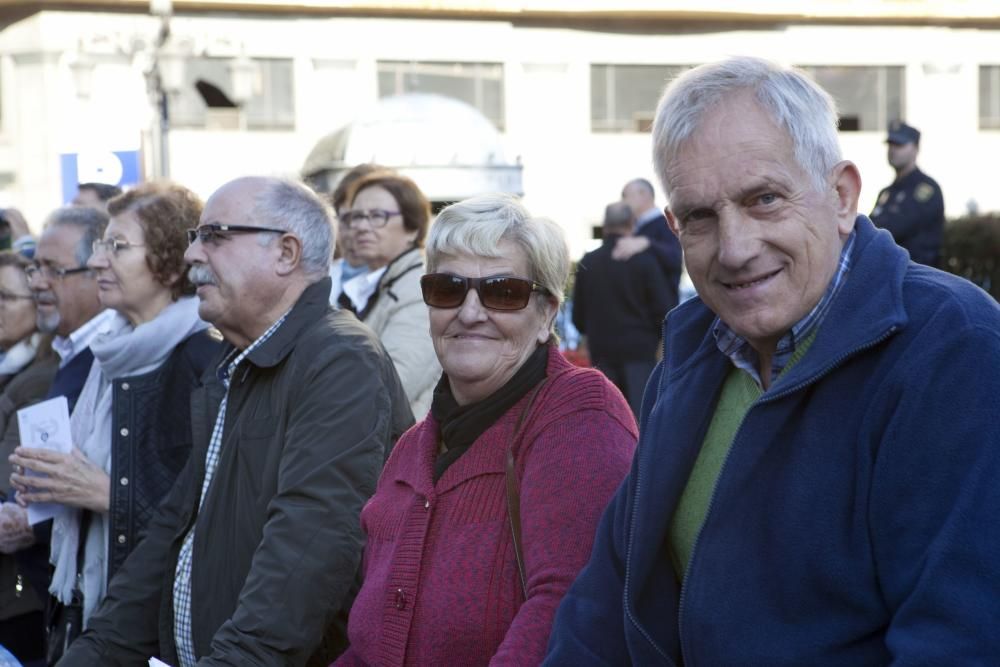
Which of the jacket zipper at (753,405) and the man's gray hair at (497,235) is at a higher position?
the man's gray hair at (497,235)

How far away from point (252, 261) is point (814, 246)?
7.40 ft

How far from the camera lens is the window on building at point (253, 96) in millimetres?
33188

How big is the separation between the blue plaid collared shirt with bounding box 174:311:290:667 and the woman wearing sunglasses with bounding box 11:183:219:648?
1.82 ft

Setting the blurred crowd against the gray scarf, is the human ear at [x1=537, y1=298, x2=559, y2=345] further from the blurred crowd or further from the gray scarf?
the gray scarf

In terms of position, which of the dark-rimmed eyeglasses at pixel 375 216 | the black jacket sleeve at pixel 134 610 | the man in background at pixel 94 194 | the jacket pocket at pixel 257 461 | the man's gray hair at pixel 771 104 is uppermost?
the man's gray hair at pixel 771 104

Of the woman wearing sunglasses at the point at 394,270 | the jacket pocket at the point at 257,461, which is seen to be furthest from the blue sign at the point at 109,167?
the jacket pocket at the point at 257,461

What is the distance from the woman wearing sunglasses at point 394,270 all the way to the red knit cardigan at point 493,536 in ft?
8.87

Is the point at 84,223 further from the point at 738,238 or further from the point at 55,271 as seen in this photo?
the point at 738,238

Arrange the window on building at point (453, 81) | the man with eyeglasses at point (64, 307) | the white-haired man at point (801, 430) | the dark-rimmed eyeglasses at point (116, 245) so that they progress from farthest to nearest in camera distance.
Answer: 1. the window on building at point (453, 81)
2. the man with eyeglasses at point (64, 307)
3. the dark-rimmed eyeglasses at point (116, 245)
4. the white-haired man at point (801, 430)

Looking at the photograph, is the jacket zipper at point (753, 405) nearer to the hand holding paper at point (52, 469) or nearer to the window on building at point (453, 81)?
the hand holding paper at point (52, 469)

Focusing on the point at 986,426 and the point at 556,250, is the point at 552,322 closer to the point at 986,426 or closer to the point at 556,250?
the point at 556,250

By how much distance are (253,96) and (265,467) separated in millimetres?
30426

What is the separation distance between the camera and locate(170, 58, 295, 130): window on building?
33.2m

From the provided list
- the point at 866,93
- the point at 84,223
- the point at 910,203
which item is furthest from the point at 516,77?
the point at 84,223
